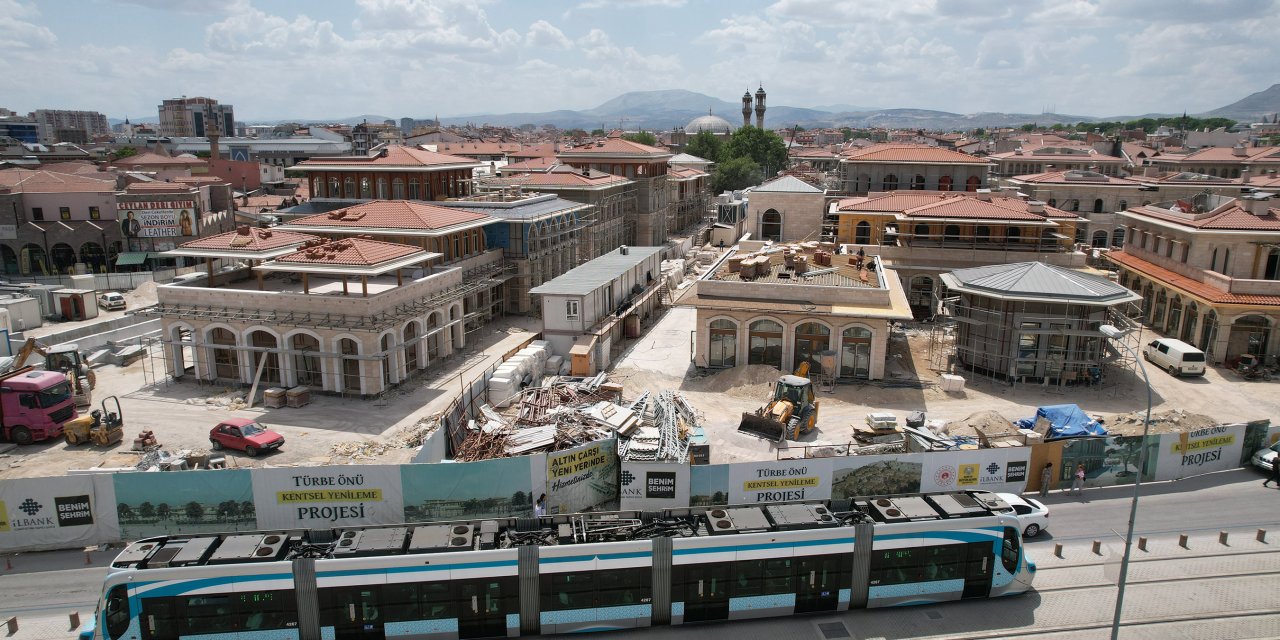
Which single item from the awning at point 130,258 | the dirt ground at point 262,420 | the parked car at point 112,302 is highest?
the awning at point 130,258

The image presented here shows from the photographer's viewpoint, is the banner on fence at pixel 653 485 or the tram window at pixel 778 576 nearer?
the tram window at pixel 778 576

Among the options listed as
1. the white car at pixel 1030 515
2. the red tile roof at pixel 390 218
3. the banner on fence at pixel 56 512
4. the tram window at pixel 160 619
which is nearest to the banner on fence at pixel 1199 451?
the white car at pixel 1030 515

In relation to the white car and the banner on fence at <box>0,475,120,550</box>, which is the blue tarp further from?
the banner on fence at <box>0,475,120,550</box>

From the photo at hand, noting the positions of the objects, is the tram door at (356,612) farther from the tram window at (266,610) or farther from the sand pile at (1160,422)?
the sand pile at (1160,422)

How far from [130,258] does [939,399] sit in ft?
205

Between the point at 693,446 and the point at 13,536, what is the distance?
20796mm

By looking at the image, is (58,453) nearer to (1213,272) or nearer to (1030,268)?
(1030,268)

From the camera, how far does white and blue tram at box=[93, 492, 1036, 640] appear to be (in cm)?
1673

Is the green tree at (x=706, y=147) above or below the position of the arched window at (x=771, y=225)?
above

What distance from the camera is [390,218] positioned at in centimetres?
4584

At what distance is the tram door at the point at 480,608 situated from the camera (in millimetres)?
17469

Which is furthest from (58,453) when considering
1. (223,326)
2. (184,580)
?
(184,580)

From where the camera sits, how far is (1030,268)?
127 ft

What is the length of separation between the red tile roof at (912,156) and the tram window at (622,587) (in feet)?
193
